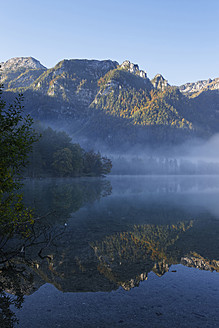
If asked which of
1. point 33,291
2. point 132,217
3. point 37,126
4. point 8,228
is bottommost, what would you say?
point 132,217

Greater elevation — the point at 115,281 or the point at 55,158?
the point at 55,158

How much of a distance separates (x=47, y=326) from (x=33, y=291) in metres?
3.13

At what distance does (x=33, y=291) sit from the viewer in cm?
1190

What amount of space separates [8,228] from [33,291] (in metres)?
4.84

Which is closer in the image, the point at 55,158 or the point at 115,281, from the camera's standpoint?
the point at 115,281

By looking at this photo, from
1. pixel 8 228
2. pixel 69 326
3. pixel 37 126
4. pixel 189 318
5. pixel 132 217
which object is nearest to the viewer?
pixel 69 326

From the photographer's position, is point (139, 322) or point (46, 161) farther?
point (46, 161)

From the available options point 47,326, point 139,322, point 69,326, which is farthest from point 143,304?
point 47,326

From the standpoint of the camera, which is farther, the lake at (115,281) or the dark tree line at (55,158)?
the dark tree line at (55,158)

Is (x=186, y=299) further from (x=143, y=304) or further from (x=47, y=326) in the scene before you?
(x=47, y=326)

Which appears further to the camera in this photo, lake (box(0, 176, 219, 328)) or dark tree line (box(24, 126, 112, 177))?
dark tree line (box(24, 126, 112, 177))

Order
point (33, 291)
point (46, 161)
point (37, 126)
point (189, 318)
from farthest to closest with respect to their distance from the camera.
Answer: point (37, 126) < point (46, 161) < point (33, 291) < point (189, 318)

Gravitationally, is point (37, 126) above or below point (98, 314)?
above

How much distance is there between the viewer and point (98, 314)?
9.97m
